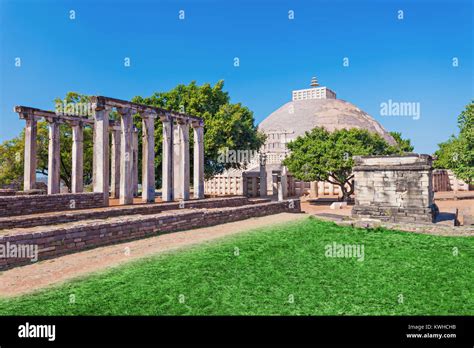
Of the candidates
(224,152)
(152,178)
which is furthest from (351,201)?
(152,178)

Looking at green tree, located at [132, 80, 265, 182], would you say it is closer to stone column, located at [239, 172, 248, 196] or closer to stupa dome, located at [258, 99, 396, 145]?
stone column, located at [239, 172, 248, 196]

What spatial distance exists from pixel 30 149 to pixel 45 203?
24.0ft

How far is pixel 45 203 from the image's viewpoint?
1416 cm

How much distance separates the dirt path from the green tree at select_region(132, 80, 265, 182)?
545 inches

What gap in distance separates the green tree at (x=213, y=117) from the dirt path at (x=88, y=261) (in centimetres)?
1384

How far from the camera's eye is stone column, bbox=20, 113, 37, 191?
19.2m

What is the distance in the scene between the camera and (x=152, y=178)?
1900 cm

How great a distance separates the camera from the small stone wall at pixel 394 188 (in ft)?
42.1

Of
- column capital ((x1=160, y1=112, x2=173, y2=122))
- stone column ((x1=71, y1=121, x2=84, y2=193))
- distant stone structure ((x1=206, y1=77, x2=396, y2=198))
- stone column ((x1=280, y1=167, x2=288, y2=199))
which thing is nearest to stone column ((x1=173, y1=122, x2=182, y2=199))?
column capital ((x1=160, y1=112, x2=173, y2=122))

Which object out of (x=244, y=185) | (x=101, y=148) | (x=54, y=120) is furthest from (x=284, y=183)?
(x=54, y=120)

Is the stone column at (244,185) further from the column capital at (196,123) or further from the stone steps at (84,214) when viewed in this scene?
the stone steps at (84,214)

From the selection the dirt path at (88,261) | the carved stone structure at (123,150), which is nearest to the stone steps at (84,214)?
the carved stone structure at (123,150)
